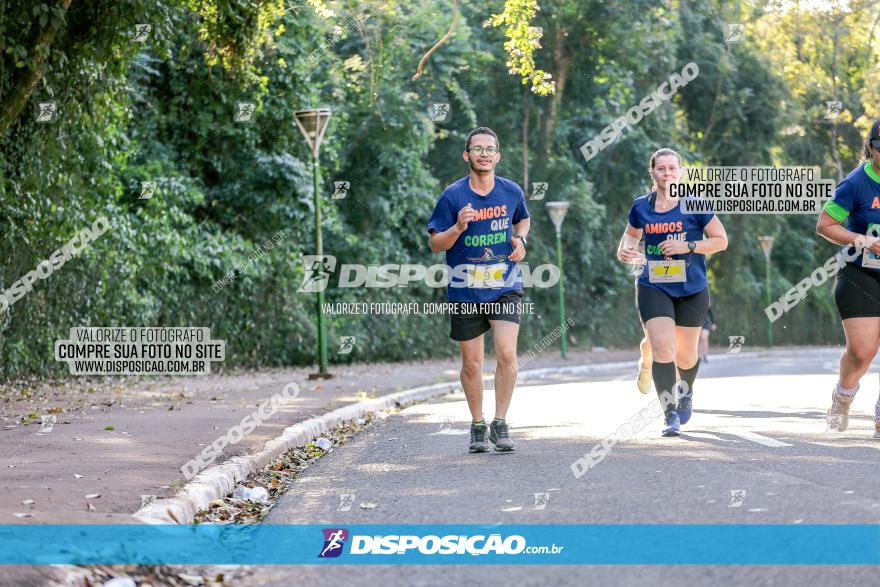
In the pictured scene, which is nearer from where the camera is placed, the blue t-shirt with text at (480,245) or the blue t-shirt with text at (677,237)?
the blue t-shirt with text at (480,245)

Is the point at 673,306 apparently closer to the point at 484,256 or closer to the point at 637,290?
the point at 637,290

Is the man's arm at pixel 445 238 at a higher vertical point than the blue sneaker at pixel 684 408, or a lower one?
higher

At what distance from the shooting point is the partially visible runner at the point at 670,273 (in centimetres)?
981

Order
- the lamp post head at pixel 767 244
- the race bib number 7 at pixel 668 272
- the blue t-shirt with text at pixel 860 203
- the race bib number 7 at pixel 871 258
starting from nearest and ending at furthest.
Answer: the race bib number 7 at pixel 871 258 → the blue t-shirt with text at pixel 860 203 → the race bib number 7 at pixel 668 272 → the lamp post head at pixel 767 244

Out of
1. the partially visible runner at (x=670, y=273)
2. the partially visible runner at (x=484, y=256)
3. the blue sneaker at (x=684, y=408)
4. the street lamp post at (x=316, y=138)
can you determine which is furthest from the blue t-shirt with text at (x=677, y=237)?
the street lamp post at (x=316, y=138)

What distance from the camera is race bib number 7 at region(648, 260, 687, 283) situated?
32.5 ft

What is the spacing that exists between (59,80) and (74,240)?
11.2ft

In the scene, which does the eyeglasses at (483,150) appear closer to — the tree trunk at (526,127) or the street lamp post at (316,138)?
the street lamp post at (316,138)

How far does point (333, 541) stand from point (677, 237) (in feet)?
16.1

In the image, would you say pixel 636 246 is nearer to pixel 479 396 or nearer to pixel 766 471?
pixel 479 396

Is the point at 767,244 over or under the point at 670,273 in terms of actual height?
over

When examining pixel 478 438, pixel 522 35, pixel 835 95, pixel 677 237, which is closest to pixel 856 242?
pixel 677 237

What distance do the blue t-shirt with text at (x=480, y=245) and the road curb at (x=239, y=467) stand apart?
189cm

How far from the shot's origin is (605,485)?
283 inches
